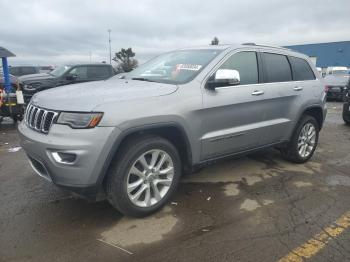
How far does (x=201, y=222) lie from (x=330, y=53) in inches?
1946

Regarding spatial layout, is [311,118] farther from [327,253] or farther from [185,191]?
[327,253]

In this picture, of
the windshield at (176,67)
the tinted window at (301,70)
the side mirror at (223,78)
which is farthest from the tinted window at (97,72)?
the side mirror at (223,78)

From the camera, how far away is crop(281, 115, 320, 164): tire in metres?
5.27

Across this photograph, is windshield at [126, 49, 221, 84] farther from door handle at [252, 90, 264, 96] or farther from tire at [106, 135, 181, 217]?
tire at [106, 135, 181, 217]

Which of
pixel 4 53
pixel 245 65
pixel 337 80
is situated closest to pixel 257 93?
pixel 245 65

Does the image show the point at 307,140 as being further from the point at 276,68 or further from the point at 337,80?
the point at 337,80

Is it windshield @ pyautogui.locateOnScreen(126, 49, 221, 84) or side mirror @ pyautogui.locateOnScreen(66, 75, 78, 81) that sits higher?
windshield @ pyautogui.locateOnScreen(126, 49, 221, 84)

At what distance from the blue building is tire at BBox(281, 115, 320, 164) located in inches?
1657

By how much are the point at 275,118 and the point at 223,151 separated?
1081 mm

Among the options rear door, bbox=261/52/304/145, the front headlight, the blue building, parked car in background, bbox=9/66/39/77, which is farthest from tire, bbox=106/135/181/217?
the blue building

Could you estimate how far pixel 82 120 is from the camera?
307 centimetres

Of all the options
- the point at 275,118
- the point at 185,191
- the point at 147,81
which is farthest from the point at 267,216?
the point at 147,81

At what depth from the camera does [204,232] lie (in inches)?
131

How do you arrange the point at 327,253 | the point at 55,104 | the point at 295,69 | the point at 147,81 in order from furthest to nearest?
1. the point at 295,69
2. the point at 147,81
3. the point at 55,104
4. the point at 327,253
